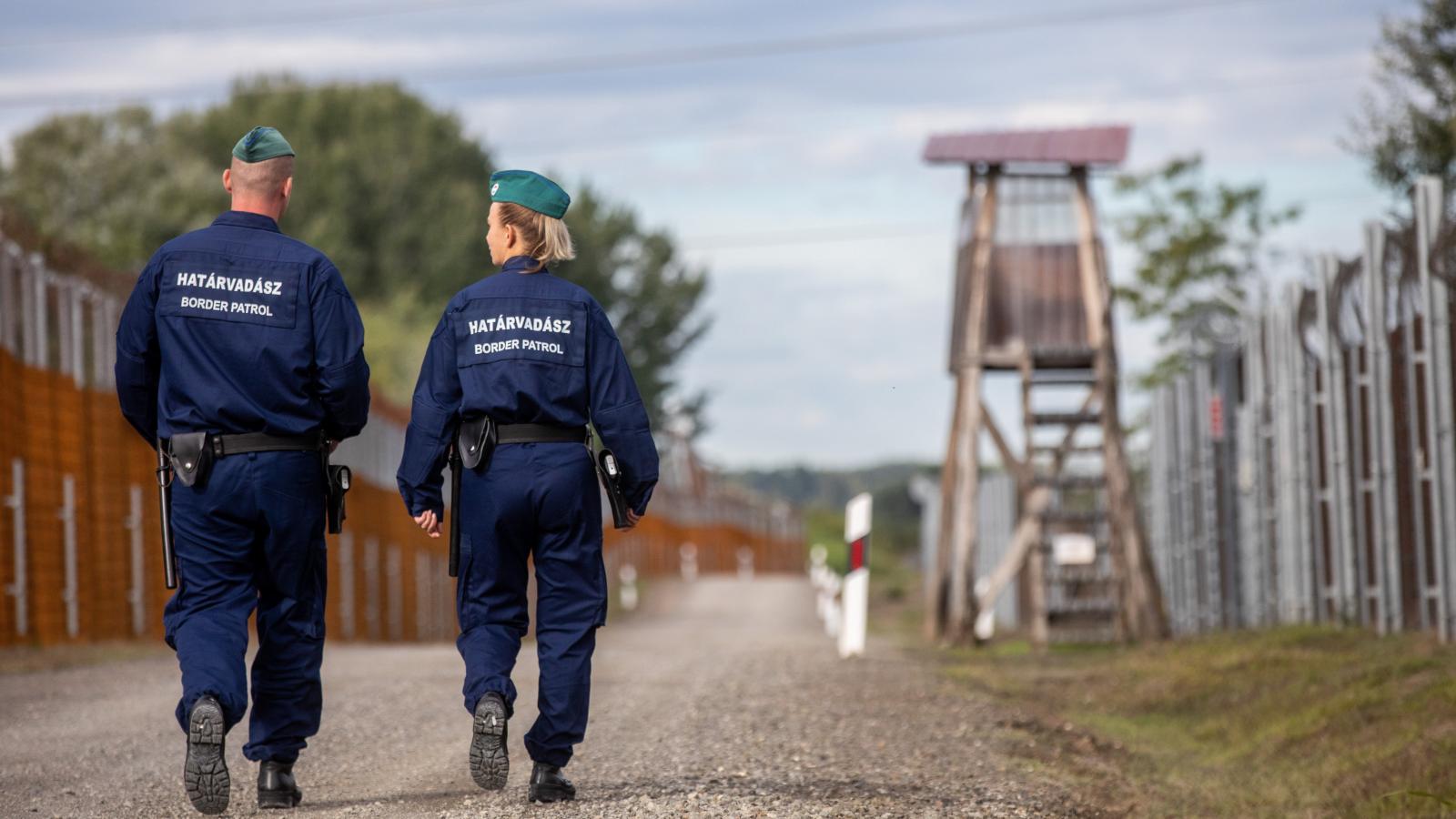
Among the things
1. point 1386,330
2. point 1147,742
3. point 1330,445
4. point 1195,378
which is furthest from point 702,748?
point 1195,378

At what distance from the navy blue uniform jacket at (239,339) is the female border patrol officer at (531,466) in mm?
333

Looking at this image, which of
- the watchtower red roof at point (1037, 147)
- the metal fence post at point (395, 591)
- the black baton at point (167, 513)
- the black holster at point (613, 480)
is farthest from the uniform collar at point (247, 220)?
the metal fence post at point (395, 591)

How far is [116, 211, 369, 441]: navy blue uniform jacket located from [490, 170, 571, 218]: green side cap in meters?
0.64

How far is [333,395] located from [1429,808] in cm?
406

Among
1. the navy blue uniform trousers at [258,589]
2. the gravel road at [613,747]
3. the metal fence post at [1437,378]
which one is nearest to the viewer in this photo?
the navy blue uniform trousers at [258,589]

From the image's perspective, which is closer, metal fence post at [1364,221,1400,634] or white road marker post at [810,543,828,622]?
metal fence post at [1364,221,1400,634]

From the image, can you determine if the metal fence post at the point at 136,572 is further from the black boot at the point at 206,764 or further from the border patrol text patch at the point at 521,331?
the black boot at the point at 206,764

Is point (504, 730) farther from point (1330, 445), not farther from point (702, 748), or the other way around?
point (1330, 445)

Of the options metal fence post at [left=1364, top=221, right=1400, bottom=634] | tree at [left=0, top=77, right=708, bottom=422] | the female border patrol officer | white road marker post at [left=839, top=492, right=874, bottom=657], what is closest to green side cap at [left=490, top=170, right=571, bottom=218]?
the female border patrol officer

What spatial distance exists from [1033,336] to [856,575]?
4801 mm

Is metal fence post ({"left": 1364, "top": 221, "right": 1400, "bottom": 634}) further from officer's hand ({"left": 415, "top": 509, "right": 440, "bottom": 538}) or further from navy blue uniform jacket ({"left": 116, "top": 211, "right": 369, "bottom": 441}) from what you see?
navy blue uniform jacket ({"left": 116, "top": 211, "right": 369, "bottom": 441})

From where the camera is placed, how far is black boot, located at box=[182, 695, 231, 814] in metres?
5.66

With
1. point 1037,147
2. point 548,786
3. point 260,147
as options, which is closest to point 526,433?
point 548,786

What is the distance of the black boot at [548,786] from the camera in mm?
6254
